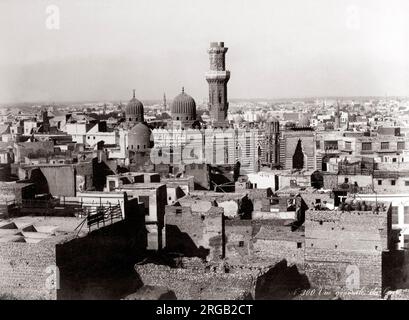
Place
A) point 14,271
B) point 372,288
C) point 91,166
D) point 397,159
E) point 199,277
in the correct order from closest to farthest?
point 14,271 → point 199,277 → point 372,288 → point 91,166 → point 397,159

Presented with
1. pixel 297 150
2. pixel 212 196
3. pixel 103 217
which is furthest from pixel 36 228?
pixel 297 150

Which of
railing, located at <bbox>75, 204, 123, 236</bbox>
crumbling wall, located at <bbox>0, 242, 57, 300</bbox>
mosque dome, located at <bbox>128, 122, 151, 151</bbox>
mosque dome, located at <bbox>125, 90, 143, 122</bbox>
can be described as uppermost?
mosque dome, located at <bbox>125, 90, 143, 122</bbox>

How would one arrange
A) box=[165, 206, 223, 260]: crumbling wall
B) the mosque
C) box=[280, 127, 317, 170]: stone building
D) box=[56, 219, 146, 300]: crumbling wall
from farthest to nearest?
box=[280, 127, 317, 170]: stone building < the mosque < box=[165, 206, 223, 260]: crumbling wall < box=[56, 219, 146, 300]: crumbling wall

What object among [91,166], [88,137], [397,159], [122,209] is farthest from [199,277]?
[88,137]

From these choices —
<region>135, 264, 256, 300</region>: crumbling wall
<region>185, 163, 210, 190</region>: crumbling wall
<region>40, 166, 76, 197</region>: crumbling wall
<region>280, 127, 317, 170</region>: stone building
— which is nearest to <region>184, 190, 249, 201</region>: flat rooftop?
<region>40, 166, 76, 197</region>: crumbling wall

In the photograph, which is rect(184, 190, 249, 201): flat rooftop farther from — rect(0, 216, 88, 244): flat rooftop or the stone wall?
the stone wall

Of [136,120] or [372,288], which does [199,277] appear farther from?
[136,120]

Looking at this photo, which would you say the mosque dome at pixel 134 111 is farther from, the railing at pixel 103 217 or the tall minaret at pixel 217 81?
the railing at pixel 103 217
